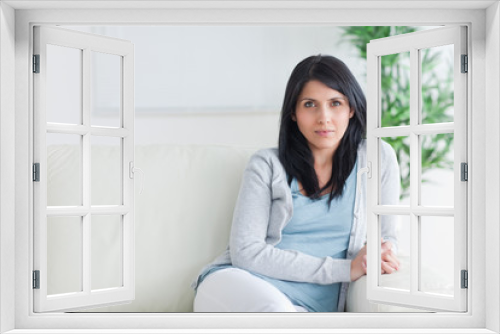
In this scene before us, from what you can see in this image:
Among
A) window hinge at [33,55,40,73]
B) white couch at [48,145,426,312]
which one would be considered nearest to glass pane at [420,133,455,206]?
white couch at [48,145,426,312]

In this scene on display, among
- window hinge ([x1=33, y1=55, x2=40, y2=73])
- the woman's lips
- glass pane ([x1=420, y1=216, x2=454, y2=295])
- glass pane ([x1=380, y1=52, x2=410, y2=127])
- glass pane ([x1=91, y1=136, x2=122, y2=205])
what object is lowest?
glass pane ([x1=420, y1=216, x2=454, y2=295])

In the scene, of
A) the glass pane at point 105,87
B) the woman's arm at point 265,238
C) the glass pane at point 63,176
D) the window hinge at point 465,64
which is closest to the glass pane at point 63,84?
the glass pane at point 105,87

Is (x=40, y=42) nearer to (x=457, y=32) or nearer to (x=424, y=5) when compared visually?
(x=424, y=5)

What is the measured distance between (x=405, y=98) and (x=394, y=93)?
0.24 ft

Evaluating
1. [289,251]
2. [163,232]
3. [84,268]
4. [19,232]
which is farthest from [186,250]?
[19,232]

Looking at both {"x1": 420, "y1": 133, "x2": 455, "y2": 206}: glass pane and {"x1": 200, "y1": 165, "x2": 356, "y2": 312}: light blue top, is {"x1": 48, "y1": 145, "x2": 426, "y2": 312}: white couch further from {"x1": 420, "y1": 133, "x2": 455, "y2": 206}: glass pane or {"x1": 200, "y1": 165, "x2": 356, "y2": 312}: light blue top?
{"x1": 420, "y1": 133, "x2": 455, "y2": 206}: glass pane

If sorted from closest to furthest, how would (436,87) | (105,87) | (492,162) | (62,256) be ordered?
(492,162) < (62,256) < (436,87) < (105,87)

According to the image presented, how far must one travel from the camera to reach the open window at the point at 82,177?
1802mm

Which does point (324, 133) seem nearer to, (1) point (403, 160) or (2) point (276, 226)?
(2) point (276, 226)

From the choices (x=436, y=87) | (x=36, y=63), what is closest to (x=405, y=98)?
(x=436, y=87)

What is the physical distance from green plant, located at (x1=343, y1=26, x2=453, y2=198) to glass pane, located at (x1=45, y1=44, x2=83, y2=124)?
1.73m

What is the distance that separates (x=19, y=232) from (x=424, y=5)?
1327 mm

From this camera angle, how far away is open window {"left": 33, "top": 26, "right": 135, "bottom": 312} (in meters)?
1.80

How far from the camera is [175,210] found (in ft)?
9.13
